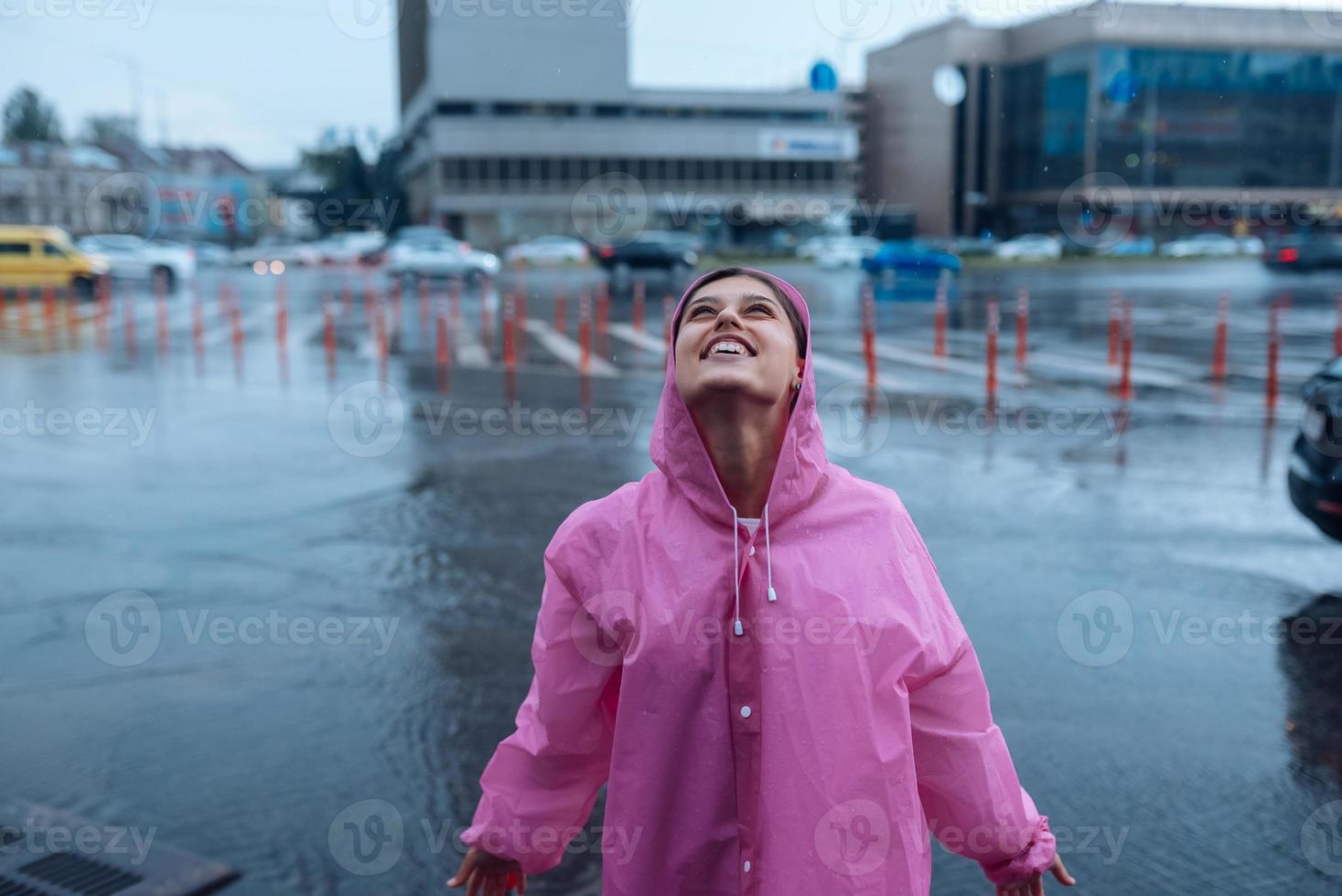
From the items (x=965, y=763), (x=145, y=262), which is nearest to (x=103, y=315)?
(x=145, y=262)

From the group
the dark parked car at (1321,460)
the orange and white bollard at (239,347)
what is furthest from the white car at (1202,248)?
the dark parked car at (1321,460)

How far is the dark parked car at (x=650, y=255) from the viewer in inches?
1622

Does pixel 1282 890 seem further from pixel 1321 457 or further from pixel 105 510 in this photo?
pixel 105 510

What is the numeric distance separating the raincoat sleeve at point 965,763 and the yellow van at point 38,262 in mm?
35883

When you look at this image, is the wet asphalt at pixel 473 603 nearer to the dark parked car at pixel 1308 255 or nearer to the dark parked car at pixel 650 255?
the dark parked car at pixel 650 255

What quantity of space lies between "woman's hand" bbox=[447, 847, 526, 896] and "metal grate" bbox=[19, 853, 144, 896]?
5.61ft

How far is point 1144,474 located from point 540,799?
7.73 meters

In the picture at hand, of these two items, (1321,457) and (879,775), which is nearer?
(879,775)

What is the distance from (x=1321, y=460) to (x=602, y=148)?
67.8 m

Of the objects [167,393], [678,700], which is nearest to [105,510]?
[167,393]

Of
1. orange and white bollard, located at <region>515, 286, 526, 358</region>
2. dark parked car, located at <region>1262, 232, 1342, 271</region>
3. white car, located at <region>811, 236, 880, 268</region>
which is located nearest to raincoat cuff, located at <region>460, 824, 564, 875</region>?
orange and white bollard, located at <region>515, 286, 526, 358</region>

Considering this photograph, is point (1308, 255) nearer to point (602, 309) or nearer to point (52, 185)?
point (602, 309)

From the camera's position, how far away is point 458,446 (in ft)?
33.7

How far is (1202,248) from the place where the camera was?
6325 centimetres
